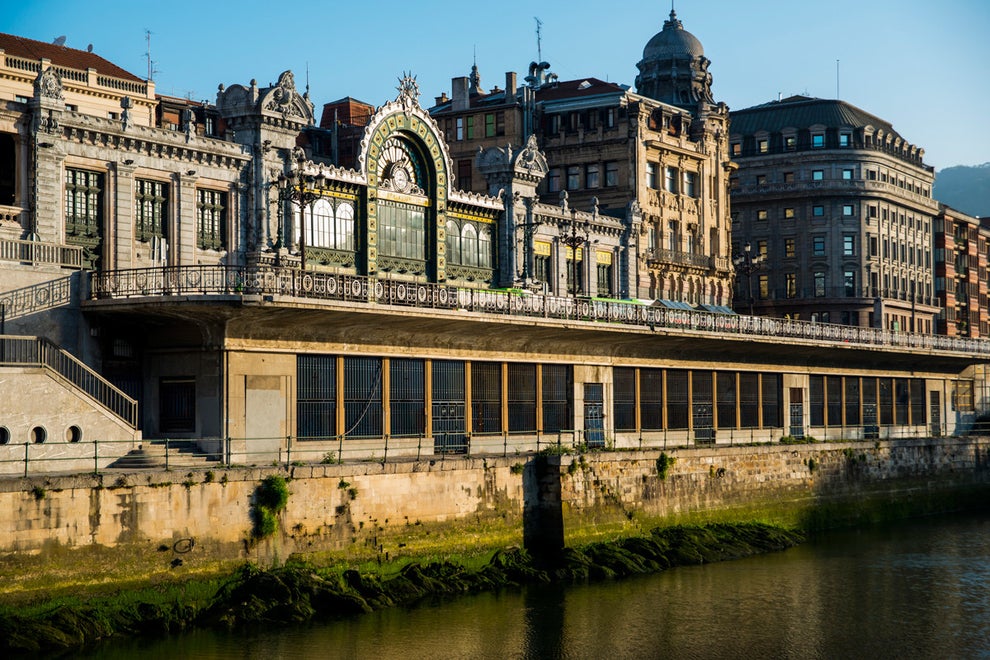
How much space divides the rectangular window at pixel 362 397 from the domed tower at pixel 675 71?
63.8 meters

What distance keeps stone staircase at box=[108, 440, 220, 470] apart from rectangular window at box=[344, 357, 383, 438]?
23.6ft

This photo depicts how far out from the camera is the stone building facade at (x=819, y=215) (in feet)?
404

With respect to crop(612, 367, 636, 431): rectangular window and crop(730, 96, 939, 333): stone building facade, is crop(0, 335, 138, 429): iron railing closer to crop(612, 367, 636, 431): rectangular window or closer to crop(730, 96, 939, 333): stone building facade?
crop(612, 367, 636, 431): rectangular window

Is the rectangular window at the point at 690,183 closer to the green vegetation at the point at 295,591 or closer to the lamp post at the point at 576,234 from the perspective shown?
the lamp post at the point at 576,234

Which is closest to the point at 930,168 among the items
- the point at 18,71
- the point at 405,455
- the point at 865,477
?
the point at 865,477

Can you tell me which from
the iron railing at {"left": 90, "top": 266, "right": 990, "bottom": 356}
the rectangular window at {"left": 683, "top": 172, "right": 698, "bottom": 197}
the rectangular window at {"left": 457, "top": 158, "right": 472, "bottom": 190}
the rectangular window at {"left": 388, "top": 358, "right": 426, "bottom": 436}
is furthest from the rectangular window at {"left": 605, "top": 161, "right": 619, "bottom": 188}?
the rectangular window at {"left": 388, "top": 358, "right": 426, "bottom": 436}

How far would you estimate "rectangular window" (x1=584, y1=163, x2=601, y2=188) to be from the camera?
90.3 metres

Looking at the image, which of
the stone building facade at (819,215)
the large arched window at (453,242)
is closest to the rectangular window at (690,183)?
the stone building facade at (819,215)

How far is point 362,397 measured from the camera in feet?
169

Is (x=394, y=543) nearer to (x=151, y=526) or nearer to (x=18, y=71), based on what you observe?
(x=151, y=526)

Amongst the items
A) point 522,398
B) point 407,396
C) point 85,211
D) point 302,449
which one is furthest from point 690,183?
point 302,449

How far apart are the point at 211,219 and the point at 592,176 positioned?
38.5 meters

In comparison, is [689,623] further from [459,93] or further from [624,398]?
[459,93]

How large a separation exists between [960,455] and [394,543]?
151 ft
